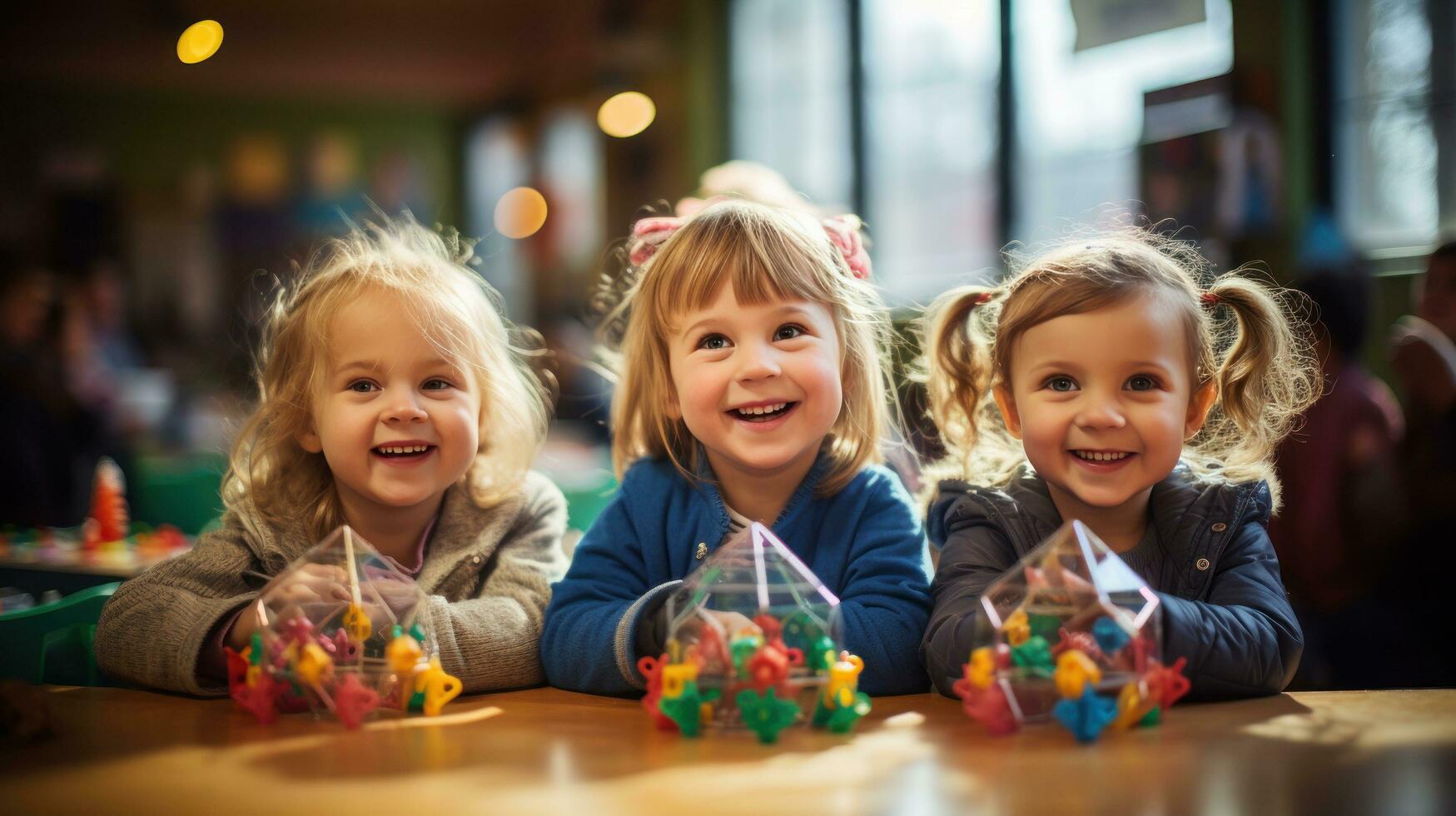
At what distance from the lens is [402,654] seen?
3.64 feet

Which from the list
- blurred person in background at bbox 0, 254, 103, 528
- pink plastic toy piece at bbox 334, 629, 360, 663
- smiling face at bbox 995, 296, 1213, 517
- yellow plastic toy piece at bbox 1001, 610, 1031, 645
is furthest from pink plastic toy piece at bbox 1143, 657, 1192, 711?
blurred person in background at bbox 0, 254, 103, 528

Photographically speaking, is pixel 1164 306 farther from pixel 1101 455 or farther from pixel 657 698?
pixel 657 698

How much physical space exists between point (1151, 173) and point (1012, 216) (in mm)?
892

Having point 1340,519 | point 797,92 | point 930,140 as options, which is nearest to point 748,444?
point 1340,519

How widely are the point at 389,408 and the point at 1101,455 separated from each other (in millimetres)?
781

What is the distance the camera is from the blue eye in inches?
48.9

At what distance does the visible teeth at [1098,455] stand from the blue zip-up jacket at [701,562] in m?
0.22

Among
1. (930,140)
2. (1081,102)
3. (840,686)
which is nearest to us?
(840,686)

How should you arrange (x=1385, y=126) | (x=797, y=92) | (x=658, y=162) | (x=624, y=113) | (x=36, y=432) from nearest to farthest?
(x=1385, y=126)
(x=36, y=432)
(x=624, y=113)
(x=797, y=92)
(x=658, y=162)

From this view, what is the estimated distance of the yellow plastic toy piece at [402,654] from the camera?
1.11m

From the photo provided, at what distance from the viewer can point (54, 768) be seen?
3.11 ft

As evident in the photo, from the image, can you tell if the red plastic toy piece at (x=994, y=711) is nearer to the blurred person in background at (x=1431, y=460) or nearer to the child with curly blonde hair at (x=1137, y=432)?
the child with curly blonde hair at (x=1137, y=432)

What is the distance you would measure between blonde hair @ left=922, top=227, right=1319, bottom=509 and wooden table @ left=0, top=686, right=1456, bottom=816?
37 cm

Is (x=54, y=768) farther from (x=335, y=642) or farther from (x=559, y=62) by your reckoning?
(x=559, y=62)
